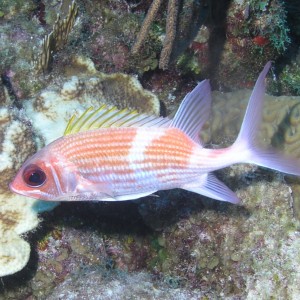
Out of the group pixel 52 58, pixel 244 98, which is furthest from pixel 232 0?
pixel 52 58

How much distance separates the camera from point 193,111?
8.59 ft

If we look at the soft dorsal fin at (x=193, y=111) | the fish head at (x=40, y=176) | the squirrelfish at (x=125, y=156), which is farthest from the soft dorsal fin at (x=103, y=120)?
the fish head at (x=40, y=176)

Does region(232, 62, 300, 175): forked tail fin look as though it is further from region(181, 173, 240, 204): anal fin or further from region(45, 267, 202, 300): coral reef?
region(45, 267, 202, 300): coral reef

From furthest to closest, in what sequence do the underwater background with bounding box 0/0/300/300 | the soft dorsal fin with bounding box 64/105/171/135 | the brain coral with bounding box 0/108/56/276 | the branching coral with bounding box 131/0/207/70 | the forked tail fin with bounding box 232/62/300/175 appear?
the branching coral with bounding box 131/0/207/70 → the underwater background with bounding box 0/0/300/300 → the brain coral with bounding box 0/108/56/276 → the soft dorsal fin with bounding box 64/105/171/135 → the forked tail fin with bounding box 232/62/300/175

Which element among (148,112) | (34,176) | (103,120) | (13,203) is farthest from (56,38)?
(34,176)

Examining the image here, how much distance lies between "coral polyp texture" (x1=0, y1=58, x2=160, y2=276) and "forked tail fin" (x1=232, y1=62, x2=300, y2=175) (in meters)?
2.00

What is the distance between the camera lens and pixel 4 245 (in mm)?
3447

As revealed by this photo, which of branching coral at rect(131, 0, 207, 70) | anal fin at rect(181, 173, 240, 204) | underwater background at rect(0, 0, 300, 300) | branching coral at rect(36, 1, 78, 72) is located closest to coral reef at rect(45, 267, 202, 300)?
underwater background at rect(0, 0, 300, 300)

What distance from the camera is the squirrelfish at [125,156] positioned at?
2.50 meters

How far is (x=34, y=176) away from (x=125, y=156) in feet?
2.08

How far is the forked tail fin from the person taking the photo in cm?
234

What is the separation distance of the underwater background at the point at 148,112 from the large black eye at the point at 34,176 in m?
0.94

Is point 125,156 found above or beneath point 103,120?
beneath

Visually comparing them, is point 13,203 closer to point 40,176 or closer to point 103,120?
point 40,176
